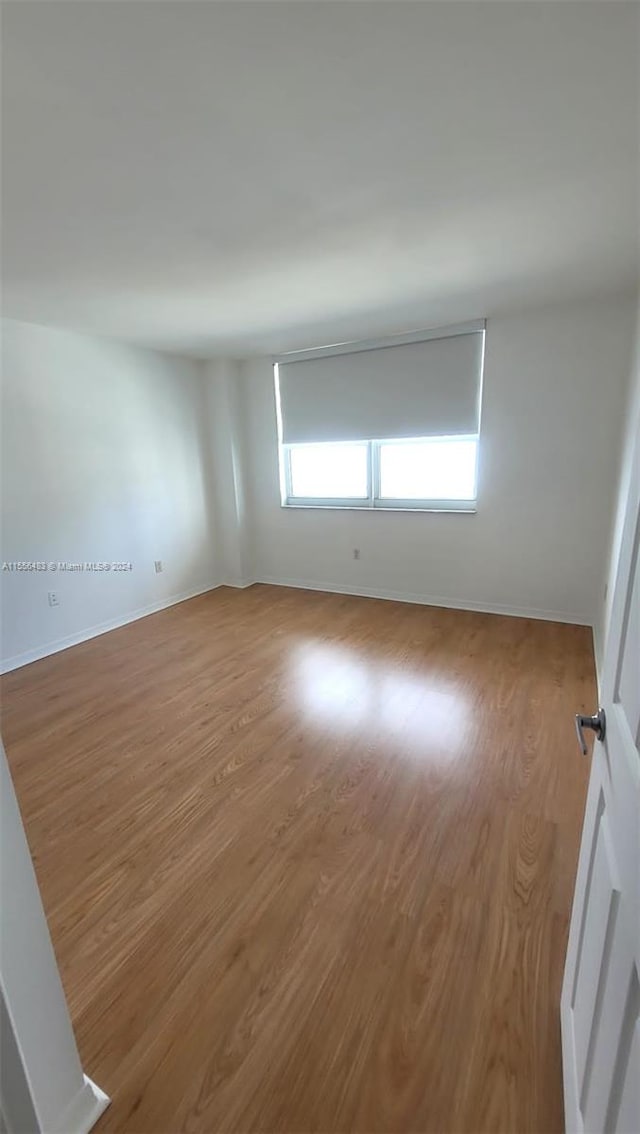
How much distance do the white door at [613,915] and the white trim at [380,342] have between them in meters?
3.10

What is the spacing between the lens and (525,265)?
2447mm

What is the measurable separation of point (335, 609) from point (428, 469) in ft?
5.05

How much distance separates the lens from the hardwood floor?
1.07m

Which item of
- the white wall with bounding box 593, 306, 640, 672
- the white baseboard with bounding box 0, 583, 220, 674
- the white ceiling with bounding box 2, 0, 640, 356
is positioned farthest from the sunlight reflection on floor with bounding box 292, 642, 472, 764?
the white ceiling with bounding box 2, 0, 640, 356

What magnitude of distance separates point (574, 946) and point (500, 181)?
2385 millimetres

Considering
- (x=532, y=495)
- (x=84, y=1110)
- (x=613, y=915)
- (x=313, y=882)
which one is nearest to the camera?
(x=613, y=915)

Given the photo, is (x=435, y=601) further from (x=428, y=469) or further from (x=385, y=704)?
(x=385, y=704)

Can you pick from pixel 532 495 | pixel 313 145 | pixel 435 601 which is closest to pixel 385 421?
pixel 532 495

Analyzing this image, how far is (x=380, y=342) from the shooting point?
12.6ft

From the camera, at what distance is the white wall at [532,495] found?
10.6ft

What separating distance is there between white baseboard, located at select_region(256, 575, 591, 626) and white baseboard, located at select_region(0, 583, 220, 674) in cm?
98

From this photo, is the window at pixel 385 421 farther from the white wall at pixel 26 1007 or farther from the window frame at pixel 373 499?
the white wall at pixel 26 1007

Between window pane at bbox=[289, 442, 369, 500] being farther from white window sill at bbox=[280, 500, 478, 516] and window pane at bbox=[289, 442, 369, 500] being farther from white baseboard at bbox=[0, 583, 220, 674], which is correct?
white baseboard at bbox=[0, 583, 220, 674]

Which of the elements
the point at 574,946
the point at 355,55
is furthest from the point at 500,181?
the point at 574,946
